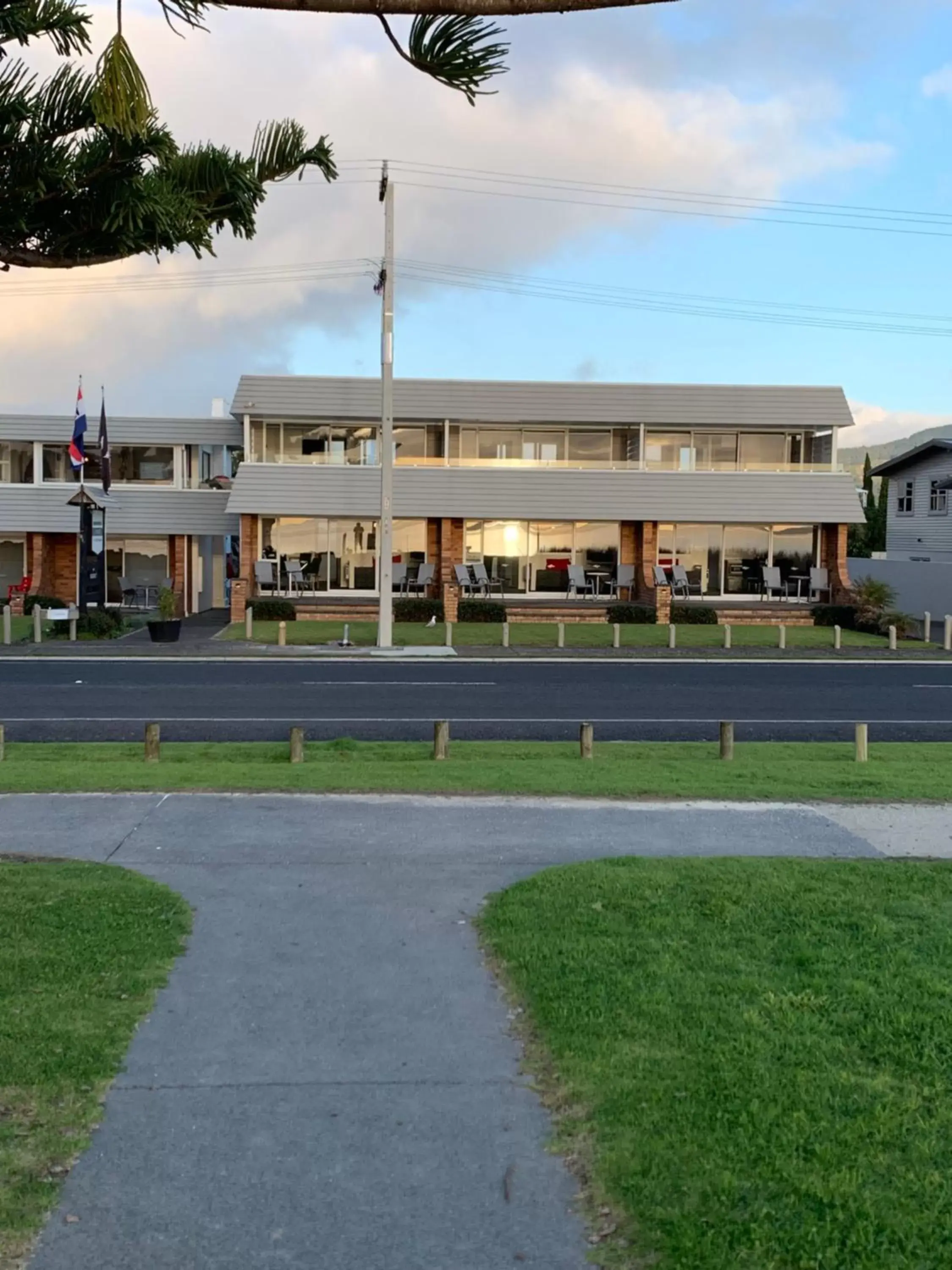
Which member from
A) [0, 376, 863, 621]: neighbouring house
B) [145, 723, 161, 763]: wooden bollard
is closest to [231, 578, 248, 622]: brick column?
[0, 376, 863, 621]: neighbouring house

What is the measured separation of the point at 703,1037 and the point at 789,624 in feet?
104

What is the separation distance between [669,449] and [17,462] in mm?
19457

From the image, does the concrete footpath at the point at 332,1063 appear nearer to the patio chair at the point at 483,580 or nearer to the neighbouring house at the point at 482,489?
the neighbouring house at the point at 482,489

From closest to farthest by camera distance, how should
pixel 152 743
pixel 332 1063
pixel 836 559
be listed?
pixel 332 1063
pixel 152 743
pixel 836 559

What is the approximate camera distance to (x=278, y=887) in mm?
7344

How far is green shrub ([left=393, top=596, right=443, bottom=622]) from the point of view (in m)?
34.0

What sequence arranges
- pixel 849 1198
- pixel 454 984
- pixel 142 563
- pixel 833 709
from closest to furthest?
pixel 849 1198, pixel 454 984, pixel 833 709, pixel 142 563

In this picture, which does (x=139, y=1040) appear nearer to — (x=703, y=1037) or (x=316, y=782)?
(x=703, y=1037)

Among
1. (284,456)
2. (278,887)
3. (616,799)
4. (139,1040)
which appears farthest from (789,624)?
(139,1040)

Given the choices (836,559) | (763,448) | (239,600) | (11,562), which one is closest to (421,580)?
(239,600)

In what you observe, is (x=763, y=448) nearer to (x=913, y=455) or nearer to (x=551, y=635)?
(x=551, y=635)

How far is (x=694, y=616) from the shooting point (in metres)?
34.8

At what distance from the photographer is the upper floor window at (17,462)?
124ft

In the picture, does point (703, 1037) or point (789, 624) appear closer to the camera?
point (703, 1037)
